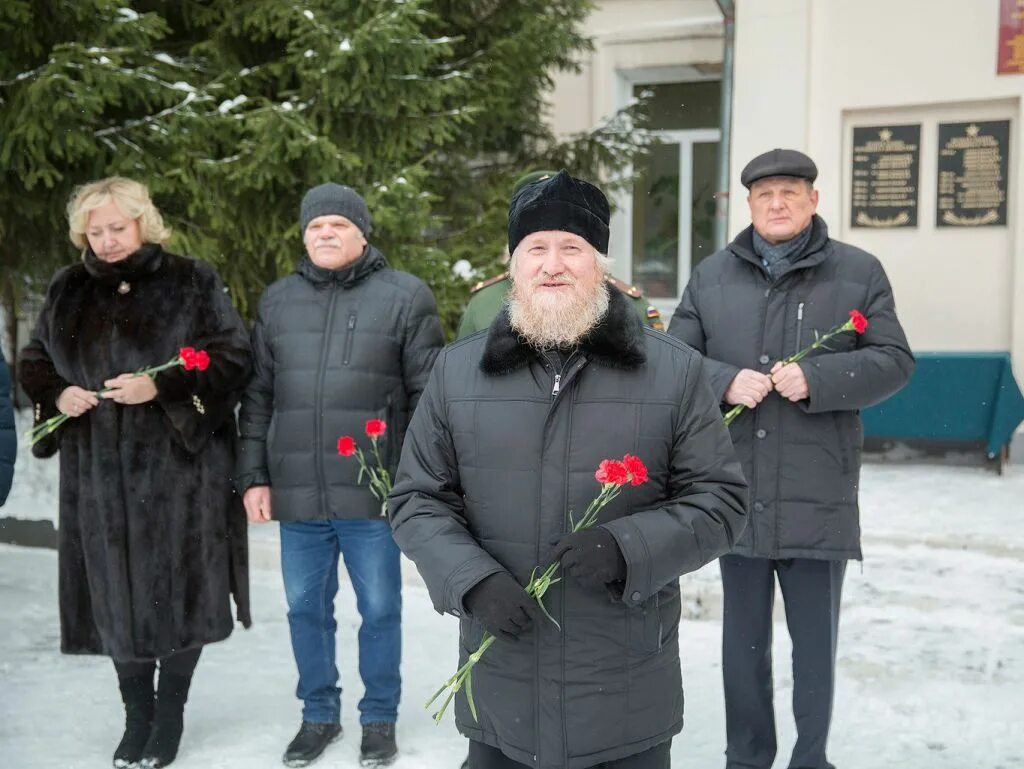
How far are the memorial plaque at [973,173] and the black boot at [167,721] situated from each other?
287 inches

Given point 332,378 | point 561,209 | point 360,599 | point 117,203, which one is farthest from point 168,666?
point 561,209

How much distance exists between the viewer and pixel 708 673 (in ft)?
15.5

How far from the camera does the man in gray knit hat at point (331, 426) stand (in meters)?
3.72

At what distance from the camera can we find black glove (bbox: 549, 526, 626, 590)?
206 cm

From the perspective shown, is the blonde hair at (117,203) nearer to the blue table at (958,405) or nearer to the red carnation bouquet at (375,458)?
the red carnation bouquet at (375,458)

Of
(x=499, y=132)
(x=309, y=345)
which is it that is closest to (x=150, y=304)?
(x=309, y=345)

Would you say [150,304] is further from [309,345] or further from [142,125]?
[142,125]

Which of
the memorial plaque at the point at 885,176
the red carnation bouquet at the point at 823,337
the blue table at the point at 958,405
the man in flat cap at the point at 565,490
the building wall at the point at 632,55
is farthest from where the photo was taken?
the building wall at the point at 632,55

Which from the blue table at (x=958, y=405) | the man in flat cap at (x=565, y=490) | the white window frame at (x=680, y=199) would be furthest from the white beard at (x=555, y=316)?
the white window frame at (x=680, y=199)

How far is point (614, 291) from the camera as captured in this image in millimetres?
2400

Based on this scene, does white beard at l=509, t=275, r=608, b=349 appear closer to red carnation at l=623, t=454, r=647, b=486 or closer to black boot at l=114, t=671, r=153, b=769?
red carnation at l=623, t=454, r=647, b=486

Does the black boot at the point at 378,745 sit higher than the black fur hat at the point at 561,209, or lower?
lower

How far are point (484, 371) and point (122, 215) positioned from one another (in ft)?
6.13

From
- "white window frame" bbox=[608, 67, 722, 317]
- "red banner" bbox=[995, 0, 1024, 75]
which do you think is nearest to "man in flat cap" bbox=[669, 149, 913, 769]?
"red banner" bbox=[995, 0, 1024, 75]
